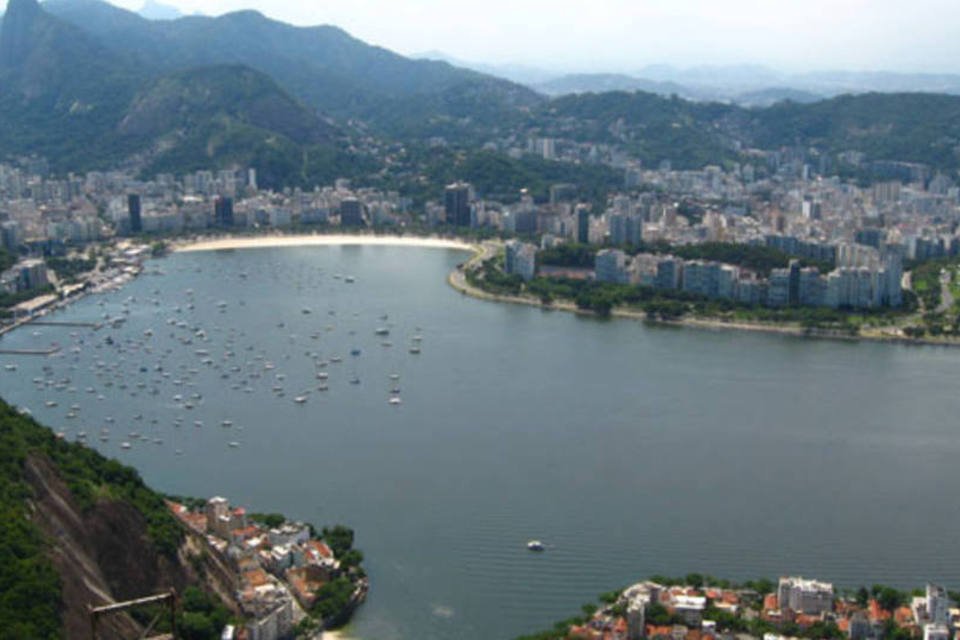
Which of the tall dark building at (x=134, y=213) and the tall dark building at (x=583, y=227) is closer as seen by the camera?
the tall dark building at (x=583, y=227)

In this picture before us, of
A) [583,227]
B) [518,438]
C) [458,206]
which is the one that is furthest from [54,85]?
[518,438]

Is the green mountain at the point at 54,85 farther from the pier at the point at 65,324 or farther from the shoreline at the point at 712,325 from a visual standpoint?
the shoreline at the point at 712,325

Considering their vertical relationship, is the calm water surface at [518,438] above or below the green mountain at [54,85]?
below

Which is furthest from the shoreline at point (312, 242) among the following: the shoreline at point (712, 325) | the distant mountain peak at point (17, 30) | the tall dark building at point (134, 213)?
the distant mountain peak at point (17, 30)

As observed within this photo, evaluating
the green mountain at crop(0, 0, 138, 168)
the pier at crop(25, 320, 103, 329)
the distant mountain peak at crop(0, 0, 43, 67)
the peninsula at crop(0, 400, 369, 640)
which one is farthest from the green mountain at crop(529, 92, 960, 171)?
the peninsula at crop(0, 400, 369, 640)

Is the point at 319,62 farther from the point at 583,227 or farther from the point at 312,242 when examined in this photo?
the point at 583,227
